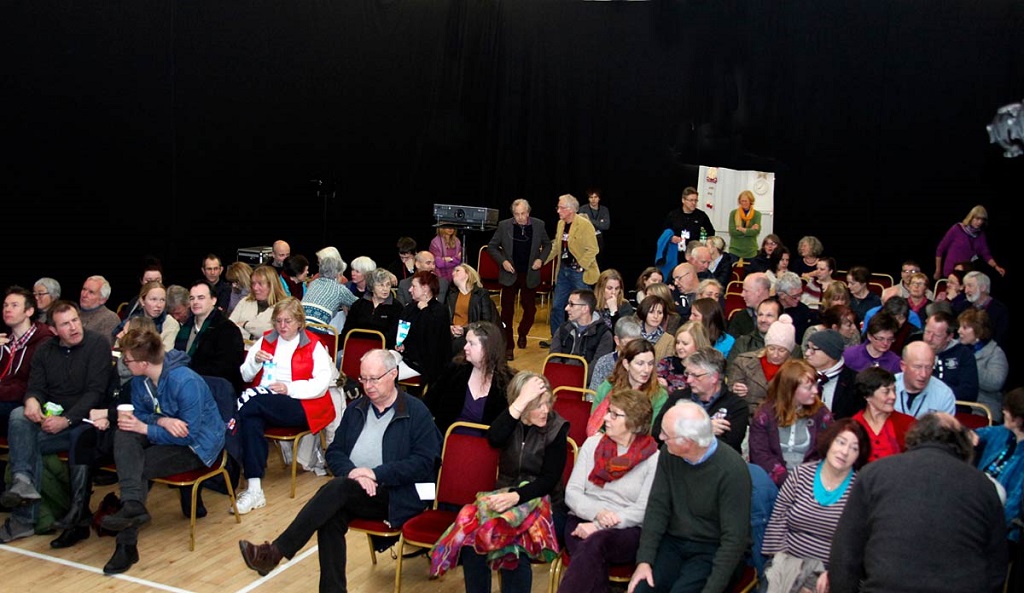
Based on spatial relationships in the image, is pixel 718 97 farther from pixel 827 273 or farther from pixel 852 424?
pixel 852 424

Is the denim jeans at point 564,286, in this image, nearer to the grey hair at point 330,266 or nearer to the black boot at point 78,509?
the grey hair at point 330,266

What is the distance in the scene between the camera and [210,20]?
9.40 m

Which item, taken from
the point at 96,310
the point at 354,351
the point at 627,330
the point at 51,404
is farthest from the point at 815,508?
the point at 96,310

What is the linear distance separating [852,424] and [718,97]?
8.82 meters

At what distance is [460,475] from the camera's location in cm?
468

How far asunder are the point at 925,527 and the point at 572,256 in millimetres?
6449

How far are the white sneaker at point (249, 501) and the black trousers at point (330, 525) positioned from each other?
1.45 meters

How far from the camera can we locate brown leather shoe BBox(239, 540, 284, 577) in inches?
172

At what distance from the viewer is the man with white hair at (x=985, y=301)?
785 cm

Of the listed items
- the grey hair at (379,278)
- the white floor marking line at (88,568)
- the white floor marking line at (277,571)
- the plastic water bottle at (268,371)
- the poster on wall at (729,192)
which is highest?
the poster on wall at (729,192)

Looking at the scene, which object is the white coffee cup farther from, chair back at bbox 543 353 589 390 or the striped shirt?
the striped shirt

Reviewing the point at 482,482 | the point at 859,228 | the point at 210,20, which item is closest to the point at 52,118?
the point at 210,20

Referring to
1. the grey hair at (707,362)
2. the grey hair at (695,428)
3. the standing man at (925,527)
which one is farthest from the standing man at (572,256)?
the standing man at (925,527)

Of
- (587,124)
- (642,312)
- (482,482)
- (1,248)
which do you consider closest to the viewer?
(482,482)
